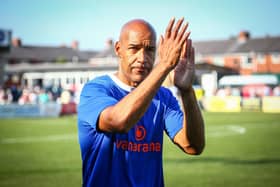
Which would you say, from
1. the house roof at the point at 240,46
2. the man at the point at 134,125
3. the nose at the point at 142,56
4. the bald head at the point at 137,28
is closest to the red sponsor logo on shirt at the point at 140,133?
the man at the point at 134,125

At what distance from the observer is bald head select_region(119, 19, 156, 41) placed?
3408 millimetres

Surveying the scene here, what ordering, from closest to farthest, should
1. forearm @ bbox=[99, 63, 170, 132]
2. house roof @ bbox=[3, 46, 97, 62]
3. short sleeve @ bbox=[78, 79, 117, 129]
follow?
forearm @ bbox=[99, 63, 170, 132] → short sleeve @ bbox=[78, 79, 117, 129] → house roof @ bbox=[3, 46, 97, 62]

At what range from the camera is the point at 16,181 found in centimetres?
1094

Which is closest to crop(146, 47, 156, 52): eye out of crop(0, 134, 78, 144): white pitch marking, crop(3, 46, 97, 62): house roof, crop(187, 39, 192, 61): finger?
crop(187, 39, 192, 61): finger

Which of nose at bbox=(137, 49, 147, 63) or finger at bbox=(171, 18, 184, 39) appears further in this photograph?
nose at bbox=(137, 49, 147, 63)

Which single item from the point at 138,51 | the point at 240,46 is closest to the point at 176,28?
the point at 138,51

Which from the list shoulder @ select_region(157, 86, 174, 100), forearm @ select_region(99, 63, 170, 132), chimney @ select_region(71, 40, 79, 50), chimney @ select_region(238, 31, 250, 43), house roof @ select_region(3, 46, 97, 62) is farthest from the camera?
chimney @ select_region(71, 40, 79, 50)

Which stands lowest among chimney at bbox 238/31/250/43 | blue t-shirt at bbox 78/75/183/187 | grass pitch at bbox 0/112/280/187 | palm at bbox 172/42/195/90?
grass pitch at bbox 0/112/280/187

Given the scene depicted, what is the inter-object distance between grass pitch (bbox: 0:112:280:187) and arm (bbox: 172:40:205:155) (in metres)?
6.91

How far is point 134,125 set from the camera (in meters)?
3.54

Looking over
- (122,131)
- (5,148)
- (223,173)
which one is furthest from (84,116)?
(5,148)

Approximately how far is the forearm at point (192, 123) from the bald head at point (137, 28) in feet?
1.57

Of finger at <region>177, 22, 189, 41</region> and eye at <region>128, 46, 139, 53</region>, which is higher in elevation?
finger at <region>177, 22, 189, 41</region>

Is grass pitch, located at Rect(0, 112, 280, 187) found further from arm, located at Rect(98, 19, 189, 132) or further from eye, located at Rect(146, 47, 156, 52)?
arm, located at Rect(98, 19, 189, 132)
